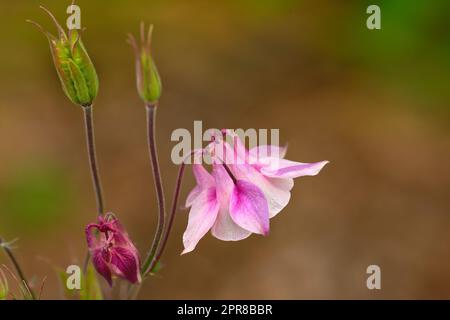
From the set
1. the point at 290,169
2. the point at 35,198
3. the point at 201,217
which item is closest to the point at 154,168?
the point at 201,217

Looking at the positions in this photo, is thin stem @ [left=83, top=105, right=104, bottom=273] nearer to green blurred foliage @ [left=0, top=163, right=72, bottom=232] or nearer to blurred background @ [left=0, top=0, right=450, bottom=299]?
blurred background @ [left=0, top=0, right=450, bottom=299]

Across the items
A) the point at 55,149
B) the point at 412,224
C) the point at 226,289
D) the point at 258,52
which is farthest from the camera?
the point at 258,52

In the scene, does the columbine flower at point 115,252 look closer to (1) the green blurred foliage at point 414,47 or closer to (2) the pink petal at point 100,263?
(2) the pink petal at point 100,263

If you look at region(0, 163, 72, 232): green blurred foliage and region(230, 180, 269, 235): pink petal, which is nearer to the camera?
region(230, 180, 269, 235): pink petal

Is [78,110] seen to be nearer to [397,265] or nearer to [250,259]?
[250,259]

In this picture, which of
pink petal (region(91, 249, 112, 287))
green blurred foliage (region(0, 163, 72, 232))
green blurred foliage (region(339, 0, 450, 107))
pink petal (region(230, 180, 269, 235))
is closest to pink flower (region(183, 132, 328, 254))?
pink petal (region(230, 180, 269, 235))
